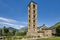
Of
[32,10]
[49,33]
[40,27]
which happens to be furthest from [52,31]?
[32,10]

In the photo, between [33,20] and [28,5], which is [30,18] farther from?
[28,5]

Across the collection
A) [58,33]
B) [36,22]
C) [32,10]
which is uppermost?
[32,10]

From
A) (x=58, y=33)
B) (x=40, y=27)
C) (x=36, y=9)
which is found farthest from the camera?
(x=40, y=27)

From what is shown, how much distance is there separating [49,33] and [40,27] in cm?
1109

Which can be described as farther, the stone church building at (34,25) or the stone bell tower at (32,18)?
the stone bell tower at (32,18)

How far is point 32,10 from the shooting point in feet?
303

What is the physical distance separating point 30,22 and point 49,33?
13.7 meters

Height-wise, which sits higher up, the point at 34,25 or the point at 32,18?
the point at 32,18

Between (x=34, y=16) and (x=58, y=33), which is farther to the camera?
(x=34, y=16)

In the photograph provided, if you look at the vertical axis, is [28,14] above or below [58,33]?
above

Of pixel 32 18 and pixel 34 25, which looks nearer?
pixel 34 25

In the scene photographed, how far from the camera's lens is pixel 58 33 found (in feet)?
286

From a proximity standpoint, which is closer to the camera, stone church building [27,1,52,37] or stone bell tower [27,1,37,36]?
stone church building [27,1,52,37]

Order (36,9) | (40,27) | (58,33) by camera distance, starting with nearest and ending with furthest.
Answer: (58,33), (36,9), (40,27)
